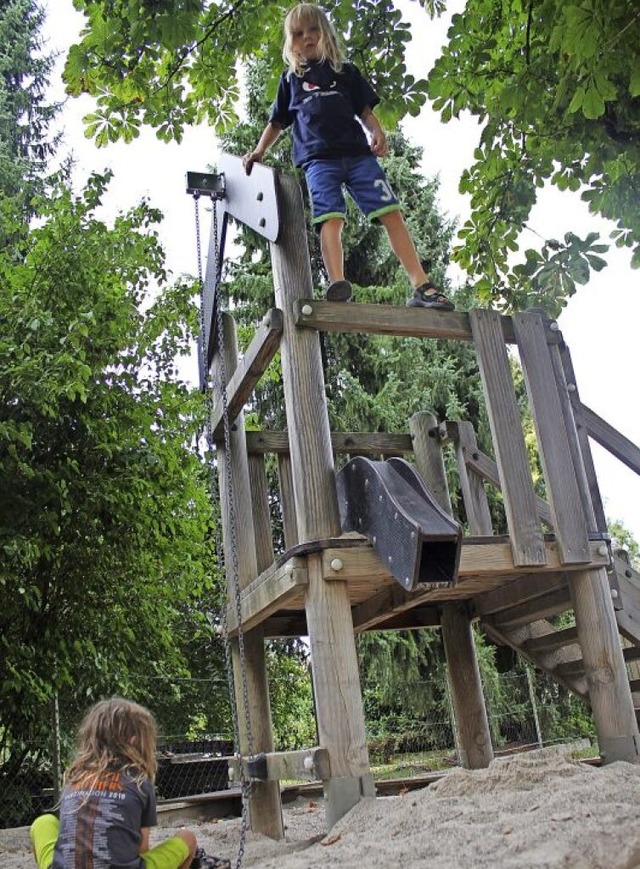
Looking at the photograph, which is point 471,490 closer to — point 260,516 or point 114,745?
point 260,516

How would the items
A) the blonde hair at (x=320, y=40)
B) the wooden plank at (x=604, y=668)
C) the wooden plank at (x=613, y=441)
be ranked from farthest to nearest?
the wooden plank at (x=613, y=441) → the blonde hair at (x=320, y=40) → the wooden plank at (x=604, y=668)

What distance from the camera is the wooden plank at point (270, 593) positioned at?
14.0ft

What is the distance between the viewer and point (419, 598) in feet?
15.8

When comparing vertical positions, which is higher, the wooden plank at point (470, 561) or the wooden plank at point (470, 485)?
the wooden plank at point (470, 485)

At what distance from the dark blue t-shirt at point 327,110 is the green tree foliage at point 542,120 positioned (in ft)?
2.61

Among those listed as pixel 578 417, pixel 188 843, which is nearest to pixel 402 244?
pixel 578 417

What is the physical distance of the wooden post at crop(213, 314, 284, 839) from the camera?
5.56 meters

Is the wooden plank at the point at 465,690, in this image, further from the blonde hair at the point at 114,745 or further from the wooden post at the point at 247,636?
the blonde hair at the point at 114,745

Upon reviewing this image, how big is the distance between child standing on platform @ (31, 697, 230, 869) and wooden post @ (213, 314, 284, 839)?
2278mm

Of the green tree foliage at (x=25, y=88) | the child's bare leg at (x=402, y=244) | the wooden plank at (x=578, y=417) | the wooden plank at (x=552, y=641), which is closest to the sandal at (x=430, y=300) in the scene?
the child's bare leg at (x=402, y=244)

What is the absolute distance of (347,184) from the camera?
5.18 meters

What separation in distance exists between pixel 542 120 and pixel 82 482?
4.20 meters

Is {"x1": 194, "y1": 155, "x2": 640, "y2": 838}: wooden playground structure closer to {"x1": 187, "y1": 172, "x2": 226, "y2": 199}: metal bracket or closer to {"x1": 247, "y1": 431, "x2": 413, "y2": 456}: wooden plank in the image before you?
{"x1": 187, "y1": 172, "x2": 226, "y2": 199}: metal bracket

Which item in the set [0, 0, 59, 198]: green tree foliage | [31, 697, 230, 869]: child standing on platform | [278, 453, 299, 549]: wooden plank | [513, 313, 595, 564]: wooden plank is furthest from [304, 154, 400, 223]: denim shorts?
[0, 0, 59, 198]: green tree foliage
